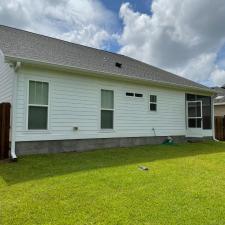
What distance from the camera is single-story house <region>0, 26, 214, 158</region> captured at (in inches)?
304

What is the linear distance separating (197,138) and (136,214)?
1060 centimetres

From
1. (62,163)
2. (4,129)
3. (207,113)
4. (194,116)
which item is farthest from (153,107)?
(4,129)

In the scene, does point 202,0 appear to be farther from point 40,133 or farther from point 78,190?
point 78,190

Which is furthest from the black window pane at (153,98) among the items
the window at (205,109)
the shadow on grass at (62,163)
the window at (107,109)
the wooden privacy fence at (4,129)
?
the wooden privacy fence at (4,129)

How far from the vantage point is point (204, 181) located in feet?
16.8

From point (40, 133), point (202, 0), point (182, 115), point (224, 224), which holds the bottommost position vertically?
point (224, 224)

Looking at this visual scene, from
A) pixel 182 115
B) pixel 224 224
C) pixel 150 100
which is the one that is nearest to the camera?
pixel 224 224

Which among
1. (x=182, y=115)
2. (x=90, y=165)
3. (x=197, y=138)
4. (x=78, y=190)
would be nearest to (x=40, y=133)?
(x=90, y=165)

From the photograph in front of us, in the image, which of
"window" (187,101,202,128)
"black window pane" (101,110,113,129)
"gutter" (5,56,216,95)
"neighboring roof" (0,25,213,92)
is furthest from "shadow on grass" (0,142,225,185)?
"window" (187,101,202,128)

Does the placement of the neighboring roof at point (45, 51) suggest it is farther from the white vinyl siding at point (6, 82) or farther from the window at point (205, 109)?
the window at point (205, 109)

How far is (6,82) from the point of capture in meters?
8.51

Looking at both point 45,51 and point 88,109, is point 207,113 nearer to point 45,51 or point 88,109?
point 88,109

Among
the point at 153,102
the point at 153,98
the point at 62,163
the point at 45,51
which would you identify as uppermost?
the point at 45,51

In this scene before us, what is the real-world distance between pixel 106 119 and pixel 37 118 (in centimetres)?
289
